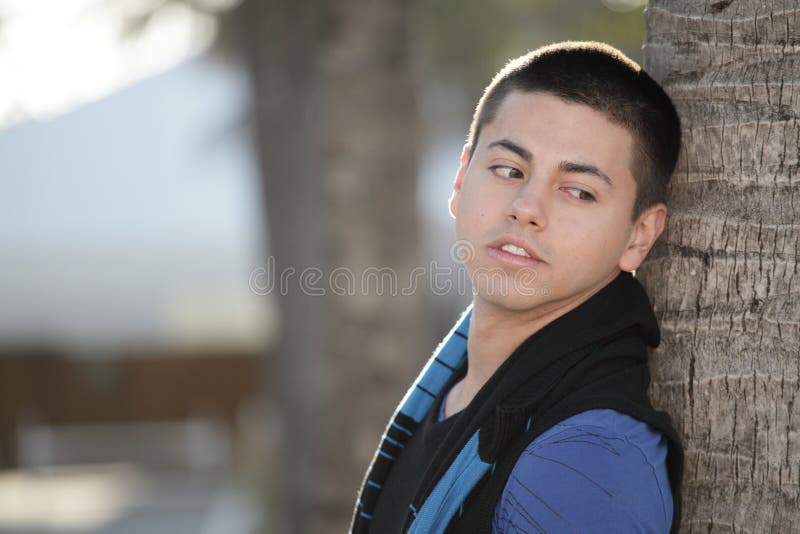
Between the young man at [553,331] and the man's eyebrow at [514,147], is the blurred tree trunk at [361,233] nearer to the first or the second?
the young man at [553,331]

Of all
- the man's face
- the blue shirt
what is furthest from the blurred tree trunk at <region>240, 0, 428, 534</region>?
the blue shirt

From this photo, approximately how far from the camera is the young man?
5.99 feet

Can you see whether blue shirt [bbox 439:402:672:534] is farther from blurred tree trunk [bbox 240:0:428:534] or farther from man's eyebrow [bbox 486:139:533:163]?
blurred tree trunk [bbox 240:0:428:534]

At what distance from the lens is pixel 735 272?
2.16 m

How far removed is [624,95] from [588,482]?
895 mm

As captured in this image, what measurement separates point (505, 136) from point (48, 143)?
11.6 metres

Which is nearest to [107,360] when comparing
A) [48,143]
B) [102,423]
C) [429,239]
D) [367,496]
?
[102,423]

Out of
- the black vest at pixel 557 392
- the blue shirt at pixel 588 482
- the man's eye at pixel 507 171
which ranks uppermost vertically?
the man's eye at pixel 507 171

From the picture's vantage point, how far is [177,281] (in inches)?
479

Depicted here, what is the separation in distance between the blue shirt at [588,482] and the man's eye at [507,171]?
2.01ft

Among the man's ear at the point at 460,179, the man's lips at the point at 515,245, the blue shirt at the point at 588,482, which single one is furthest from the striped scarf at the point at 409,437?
→ the man's lips at the point at 515,245

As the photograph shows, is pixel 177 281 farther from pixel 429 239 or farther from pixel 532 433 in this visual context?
pixel 532 433

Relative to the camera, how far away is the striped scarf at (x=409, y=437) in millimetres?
1964

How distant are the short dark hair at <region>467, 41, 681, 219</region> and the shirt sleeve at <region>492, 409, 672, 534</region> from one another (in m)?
0.60
